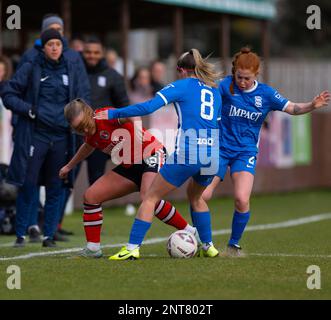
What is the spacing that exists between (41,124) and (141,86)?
6910 millimetres

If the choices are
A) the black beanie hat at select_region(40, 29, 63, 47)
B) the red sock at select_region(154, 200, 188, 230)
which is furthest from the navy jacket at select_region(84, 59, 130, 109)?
the red sock at select_region(154, 200, 188, 230)

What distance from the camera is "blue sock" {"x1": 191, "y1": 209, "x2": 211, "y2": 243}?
9.80 meters

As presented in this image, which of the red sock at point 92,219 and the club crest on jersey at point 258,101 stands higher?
the club crest on jersey at point 258,101

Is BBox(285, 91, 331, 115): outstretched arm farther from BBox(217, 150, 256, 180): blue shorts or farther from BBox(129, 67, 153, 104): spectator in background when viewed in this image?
BBox(129, 67, 153, 104): spectator in background

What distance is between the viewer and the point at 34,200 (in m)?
12.1

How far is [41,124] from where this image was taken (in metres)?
11.4

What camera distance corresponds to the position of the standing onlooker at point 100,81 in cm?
1317

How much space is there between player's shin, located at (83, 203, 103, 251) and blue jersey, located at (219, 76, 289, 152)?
141cm

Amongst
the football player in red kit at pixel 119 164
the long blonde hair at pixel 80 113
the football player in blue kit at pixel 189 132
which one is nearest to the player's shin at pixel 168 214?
the football player in red kit at pixel 119 164

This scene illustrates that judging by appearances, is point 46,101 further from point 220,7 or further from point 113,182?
point 220,7

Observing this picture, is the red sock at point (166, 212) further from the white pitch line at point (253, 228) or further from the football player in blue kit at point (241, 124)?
the white pitch line at point (253, 228)

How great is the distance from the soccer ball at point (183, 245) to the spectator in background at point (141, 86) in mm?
8675

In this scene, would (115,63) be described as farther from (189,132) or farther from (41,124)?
(189,132)

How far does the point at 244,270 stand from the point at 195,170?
1.07 m
